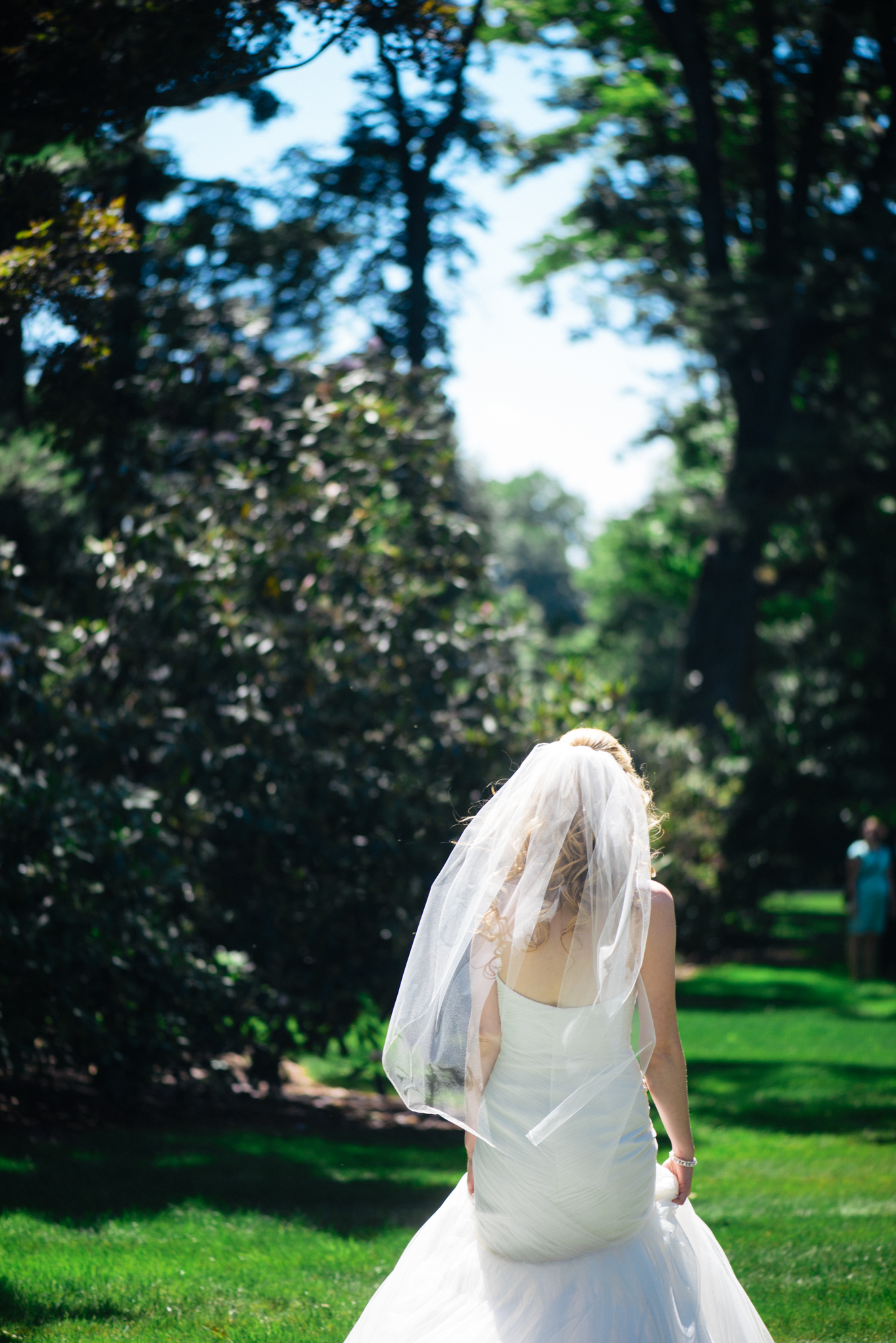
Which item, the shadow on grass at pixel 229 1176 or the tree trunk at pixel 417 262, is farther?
the tree trunk at pixel 417 262

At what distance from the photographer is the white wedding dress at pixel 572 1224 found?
315 cm

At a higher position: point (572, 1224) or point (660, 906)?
point (660, 906)

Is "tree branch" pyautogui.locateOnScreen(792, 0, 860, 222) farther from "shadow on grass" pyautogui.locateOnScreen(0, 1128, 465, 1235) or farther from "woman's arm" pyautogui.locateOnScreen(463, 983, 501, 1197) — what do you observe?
"woman's arm" pyautogui.locateOnScreen(463, 983, 501, 1197)

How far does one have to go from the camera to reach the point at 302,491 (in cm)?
897

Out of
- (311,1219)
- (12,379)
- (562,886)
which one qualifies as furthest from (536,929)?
(12,379)

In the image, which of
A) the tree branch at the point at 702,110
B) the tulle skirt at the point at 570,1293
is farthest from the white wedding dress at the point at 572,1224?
the tree branch at the point at 702,110

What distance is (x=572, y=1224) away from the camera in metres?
3.20

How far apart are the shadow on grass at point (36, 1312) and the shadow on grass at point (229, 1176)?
90cm

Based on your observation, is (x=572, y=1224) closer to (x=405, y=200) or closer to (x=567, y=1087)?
(x=567, y=1087)

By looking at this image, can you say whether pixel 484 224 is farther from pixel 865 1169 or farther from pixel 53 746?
pixel 865 1169

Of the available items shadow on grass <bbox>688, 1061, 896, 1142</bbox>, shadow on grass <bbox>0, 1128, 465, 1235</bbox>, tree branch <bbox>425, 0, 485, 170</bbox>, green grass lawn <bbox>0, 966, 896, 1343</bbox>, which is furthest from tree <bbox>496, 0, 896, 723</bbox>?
shadow on grass <bbox>0, 1128, 465, 1235</bbox>

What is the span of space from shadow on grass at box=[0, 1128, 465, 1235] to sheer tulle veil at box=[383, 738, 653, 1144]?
3023 mm

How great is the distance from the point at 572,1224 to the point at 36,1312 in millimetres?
2541

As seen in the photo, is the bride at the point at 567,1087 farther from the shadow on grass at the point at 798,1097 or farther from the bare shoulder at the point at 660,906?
the shadow on grass at the point at 798,1097
